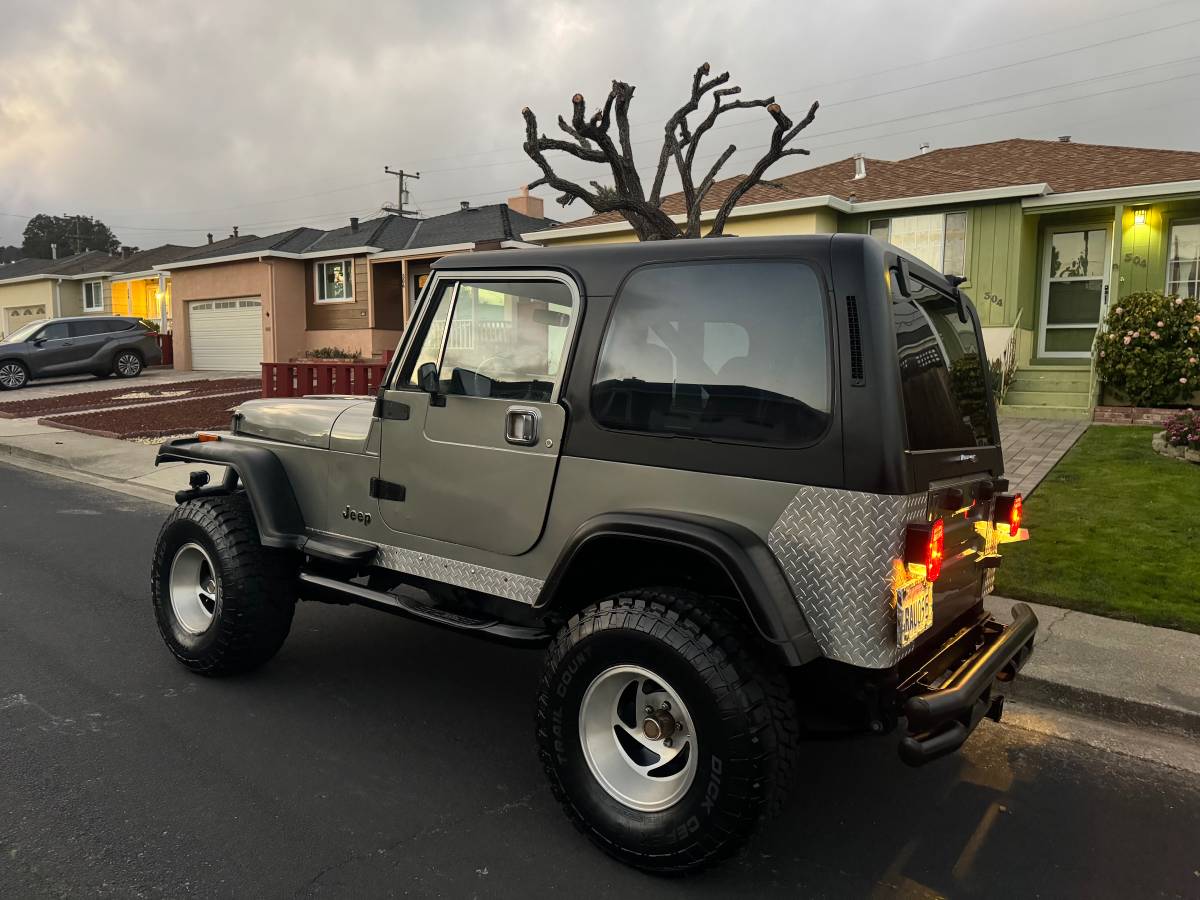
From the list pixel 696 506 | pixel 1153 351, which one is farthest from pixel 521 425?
pixel 1153 351

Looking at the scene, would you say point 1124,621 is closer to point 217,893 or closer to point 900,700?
point 900,700

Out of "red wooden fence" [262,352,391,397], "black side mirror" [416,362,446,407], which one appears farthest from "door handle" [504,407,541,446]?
"red wooden fence" [262,352,391,397]

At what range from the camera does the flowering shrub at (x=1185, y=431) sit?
869cm

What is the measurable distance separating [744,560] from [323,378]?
40.5 ft

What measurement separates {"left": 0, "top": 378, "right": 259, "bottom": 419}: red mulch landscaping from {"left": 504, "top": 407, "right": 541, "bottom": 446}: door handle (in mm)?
16645

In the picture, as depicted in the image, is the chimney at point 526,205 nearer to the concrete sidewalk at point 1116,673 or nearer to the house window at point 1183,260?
the house window at point 1183,260

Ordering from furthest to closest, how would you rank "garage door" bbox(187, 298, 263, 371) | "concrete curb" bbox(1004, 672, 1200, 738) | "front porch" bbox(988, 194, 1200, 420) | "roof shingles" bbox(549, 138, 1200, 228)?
1. "garage door" bbox(187, 298, 263, 371)
2. "roof shingles" bbox(549, 138, 1200, 228)
3. "front porch" bbox(988, 194, 1200, 420)
4. "concrete curb" bbox(1004, 672, 1200, 738)

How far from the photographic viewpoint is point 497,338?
3.34 meters

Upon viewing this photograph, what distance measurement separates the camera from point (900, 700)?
8.52ft

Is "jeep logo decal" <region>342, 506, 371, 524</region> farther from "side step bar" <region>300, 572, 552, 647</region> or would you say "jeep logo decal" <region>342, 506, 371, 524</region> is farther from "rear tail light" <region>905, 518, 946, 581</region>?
"rear tail light" <region>905, 518, 946, 581</region>

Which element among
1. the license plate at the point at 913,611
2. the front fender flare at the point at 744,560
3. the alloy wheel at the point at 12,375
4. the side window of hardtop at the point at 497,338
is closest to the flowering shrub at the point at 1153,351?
the license plate at the point at 913,611

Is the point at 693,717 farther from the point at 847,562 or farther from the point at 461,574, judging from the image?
the point at 461,574

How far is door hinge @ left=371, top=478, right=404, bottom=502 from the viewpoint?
352 cm

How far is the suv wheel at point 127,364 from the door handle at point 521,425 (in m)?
24.9
